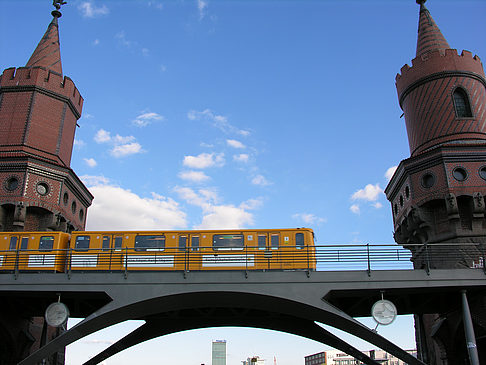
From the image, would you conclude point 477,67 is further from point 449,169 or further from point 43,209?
point 43,209

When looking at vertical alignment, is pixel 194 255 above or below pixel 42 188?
below

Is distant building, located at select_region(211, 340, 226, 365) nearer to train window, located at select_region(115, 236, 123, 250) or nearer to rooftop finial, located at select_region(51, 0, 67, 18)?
rooftop finial, located at select_region(51, 0, 67, 18)

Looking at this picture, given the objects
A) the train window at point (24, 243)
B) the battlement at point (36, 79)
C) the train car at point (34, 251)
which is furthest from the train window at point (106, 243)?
the battlement at point (36, 79)

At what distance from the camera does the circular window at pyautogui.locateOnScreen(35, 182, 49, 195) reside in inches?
1160

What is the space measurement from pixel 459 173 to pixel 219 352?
130 meters

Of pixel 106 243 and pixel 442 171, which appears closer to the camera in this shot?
pixel 106 243

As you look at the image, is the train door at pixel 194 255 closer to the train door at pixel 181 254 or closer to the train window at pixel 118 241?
the train door at pixel 181 254

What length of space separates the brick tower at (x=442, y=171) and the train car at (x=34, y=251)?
719 inches

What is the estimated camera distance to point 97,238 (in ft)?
80.0

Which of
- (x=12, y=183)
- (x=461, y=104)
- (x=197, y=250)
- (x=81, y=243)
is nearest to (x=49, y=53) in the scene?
(x=12, y=183)

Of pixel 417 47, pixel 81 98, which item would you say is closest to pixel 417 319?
pixel 417 47

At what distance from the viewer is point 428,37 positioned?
34.4 metres

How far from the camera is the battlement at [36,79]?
107ft

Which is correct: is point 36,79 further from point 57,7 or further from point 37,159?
point 57,7
